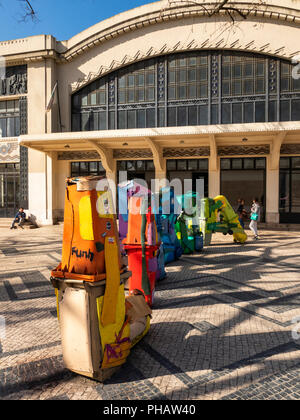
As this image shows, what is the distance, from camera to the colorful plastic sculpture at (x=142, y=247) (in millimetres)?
5348

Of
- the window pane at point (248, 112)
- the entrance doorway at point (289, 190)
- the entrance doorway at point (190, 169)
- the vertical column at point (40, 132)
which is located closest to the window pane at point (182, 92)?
the window pane at point (248, 112)

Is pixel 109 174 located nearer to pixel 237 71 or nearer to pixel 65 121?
pixel 65 121

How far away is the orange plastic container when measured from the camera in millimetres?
3166

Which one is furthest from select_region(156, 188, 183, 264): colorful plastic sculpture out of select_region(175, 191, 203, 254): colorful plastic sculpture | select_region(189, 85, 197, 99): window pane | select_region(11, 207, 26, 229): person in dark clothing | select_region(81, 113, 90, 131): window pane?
select_region(11, 207, 26, 229): person in dark clothing

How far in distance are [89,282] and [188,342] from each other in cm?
183

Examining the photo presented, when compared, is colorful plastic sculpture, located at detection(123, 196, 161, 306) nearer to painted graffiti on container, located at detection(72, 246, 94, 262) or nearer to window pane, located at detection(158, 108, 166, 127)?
painted graffiti on container, located at detection(72, 246, 94, 262)

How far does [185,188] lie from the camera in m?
18.1

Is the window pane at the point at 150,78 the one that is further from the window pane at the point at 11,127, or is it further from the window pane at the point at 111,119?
the window pane at the point at 11,127

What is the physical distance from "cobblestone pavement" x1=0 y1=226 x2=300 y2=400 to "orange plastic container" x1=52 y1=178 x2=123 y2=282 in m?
1.16

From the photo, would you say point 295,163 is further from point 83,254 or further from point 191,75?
point 83,254

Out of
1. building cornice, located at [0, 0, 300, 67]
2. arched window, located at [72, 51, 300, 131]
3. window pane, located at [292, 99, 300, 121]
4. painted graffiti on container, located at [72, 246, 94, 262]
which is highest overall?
building cornice, located at [0, 0, 300, 67]

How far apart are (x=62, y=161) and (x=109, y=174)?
3254 mm

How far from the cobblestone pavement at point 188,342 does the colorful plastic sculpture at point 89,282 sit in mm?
311

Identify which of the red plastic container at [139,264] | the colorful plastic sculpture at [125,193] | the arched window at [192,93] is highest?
the arched window at [192,93]
